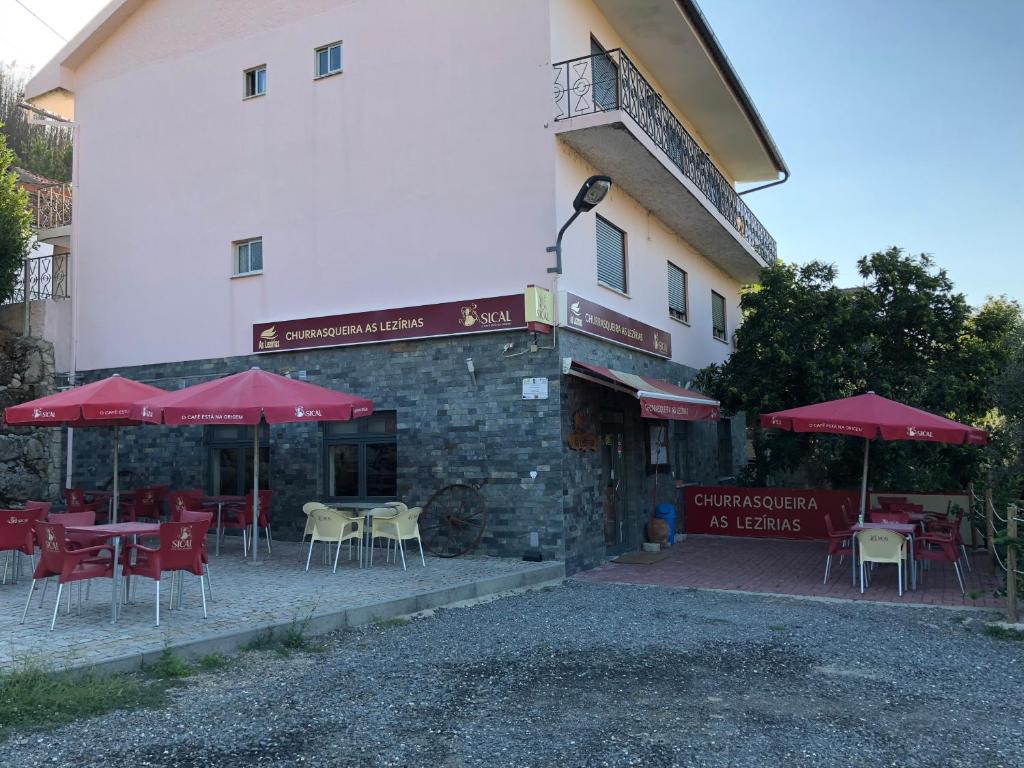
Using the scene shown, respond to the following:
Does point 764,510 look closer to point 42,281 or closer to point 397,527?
point 397,527

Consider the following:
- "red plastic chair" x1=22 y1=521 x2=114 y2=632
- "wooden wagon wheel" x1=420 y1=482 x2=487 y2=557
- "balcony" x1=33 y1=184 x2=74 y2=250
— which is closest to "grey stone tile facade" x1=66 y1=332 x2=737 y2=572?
"wooden wagon wheel" x1=420 y1=482 x2=487 y2=557

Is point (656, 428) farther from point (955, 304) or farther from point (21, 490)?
point (21, 490)

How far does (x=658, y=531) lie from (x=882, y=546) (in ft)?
16.0

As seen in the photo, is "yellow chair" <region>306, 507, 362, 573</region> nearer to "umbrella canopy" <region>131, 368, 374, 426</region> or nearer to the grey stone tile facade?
"umbrella canopy" <region>131, 368, 374, 426</region>

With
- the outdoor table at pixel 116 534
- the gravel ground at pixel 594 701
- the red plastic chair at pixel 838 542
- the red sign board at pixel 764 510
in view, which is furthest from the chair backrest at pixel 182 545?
the red sign board at pixel 764 510

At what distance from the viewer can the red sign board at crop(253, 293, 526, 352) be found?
1167 centimetres

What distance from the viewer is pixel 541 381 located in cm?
1139

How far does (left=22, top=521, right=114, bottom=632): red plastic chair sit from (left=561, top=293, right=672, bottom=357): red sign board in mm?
6480

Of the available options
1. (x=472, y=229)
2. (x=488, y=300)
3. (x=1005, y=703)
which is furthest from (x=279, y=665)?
(x=472, y=229)

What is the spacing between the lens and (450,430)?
1205 centimetres

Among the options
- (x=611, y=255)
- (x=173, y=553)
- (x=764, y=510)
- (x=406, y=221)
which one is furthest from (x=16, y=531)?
(x=764, y=510)

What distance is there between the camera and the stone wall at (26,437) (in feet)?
51.1

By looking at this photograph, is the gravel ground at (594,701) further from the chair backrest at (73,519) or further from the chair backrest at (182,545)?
the chair backrest at (73,519)

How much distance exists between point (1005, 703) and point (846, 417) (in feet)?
19.5
